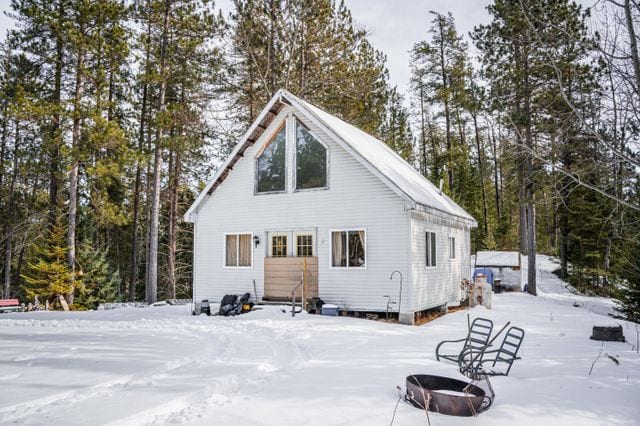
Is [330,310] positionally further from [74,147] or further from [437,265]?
[74,147]

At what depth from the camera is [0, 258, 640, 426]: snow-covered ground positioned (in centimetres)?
454

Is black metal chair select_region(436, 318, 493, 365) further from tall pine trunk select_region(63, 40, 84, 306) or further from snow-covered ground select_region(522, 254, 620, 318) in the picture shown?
tall pine trunk select_region(63, 40, 84, 306)

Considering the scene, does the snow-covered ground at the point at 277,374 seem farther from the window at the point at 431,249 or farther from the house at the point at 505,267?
the house at the point at 505,267

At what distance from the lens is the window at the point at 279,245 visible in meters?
13.6

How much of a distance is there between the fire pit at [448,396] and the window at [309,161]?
8.36 meters

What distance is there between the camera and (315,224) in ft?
42.7

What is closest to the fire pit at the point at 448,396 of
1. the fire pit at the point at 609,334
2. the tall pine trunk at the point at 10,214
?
the fire pit at the point at 609,334

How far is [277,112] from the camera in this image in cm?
1394

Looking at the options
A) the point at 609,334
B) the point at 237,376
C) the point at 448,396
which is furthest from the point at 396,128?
the point at 448,396

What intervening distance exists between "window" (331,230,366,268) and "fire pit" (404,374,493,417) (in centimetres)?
703

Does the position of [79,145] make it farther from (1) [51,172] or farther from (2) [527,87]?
(2) [527,87]

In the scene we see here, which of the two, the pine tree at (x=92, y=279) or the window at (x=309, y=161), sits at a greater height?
the window at (x=309, y=161)

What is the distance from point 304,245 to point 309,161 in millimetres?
2436

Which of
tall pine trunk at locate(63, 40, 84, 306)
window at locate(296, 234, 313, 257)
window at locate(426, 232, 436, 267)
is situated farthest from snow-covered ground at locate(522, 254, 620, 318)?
tall pine trunk at locate(63, 40, 84, 306)
